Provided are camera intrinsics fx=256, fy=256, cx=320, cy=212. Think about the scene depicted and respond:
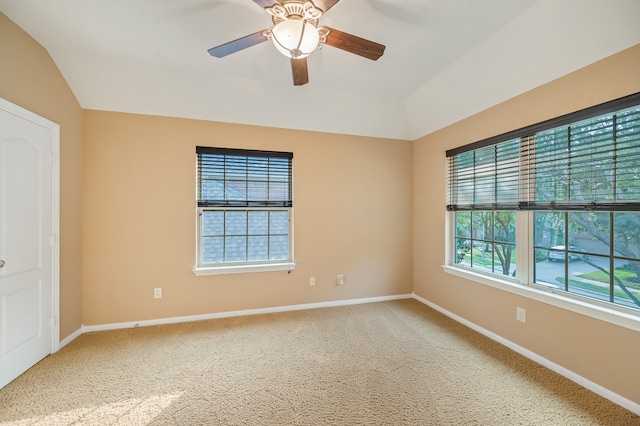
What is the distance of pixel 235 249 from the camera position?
3.23 meters

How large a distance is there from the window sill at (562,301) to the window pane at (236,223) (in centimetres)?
271

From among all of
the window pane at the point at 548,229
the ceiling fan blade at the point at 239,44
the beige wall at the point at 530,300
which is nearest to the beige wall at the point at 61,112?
the ceiling fan blade at the point at 239,44

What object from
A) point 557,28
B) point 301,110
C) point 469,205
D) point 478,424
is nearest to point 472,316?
point 469,205

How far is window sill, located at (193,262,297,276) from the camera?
119 inches

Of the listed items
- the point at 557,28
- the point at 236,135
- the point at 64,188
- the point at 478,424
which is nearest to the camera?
the point at 478,424

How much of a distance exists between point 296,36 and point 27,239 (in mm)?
2635

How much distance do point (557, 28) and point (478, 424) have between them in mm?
2730

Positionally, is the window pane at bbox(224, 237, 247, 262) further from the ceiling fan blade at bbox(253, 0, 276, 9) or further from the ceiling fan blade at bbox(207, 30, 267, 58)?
the ceiling fan blade at bbox(253, 0, 276, 9)

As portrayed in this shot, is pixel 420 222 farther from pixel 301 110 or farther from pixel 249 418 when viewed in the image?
pixel 249 418

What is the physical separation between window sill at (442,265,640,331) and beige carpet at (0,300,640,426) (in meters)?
0.56

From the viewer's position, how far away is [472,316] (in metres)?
2.87

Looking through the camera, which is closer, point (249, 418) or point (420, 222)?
point (249, 418)

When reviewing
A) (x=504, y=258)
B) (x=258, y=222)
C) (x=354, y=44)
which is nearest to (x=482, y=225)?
(x=504, y=258)

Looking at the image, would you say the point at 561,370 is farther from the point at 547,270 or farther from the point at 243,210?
the point at 243,210
